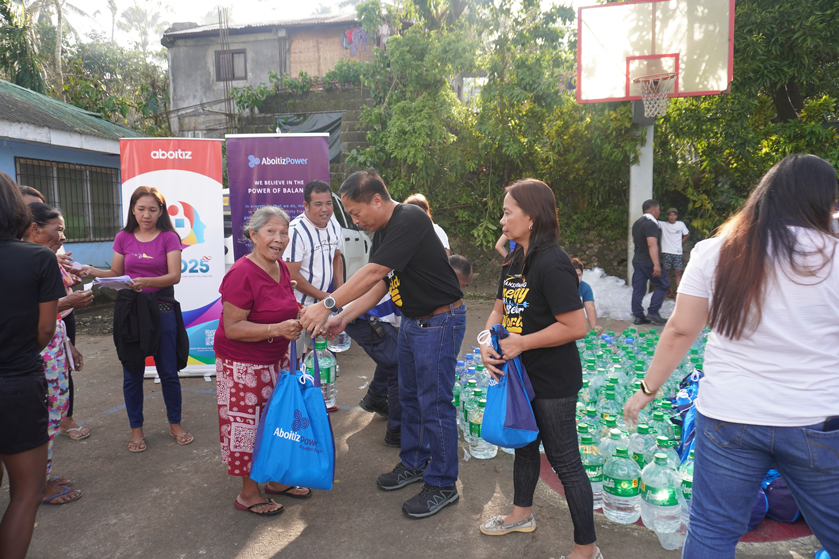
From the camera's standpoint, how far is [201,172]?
18.7ft

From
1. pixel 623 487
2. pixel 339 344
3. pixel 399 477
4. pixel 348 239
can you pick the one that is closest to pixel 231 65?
pixel 348 239

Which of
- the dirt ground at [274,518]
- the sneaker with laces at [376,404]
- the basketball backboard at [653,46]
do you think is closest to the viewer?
the dirt ground at [274,518]

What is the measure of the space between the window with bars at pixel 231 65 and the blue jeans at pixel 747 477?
65.0 feet

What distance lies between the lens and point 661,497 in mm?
2939

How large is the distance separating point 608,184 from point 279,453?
10858 mm

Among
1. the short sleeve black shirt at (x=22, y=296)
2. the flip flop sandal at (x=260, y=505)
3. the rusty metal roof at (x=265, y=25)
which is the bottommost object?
the flip flop sandal at (x=260, y=505)

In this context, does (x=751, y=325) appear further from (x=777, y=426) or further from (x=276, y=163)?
(x=276, y=163)

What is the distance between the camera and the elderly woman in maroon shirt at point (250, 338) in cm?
294

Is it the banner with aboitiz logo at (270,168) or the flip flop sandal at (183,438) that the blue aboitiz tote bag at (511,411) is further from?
the banner with aboitiz logo at (270,168)

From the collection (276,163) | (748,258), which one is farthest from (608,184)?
(748,258)

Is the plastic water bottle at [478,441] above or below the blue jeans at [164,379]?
below

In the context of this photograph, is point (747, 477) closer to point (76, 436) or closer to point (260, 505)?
point (260, 505)

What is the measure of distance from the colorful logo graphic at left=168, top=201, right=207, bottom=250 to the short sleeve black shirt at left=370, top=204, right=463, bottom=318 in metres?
3.34

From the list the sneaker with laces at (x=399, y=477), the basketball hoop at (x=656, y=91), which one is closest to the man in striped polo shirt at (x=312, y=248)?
the sneaker with laces at (x=399, y=477)
